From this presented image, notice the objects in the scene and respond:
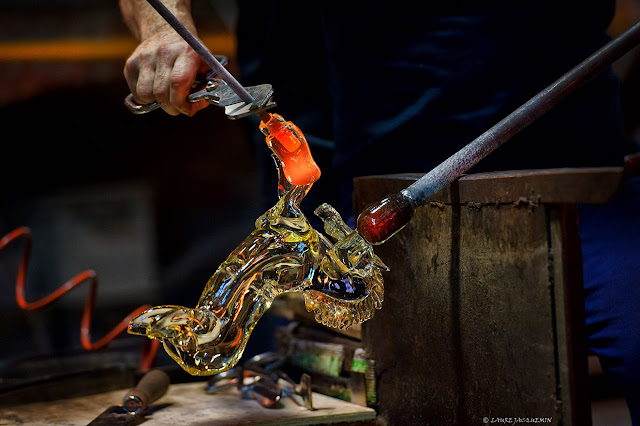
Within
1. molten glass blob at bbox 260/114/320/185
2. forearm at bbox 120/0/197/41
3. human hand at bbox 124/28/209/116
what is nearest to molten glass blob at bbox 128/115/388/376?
A: molten glass blob at bbox 260/114/320/185

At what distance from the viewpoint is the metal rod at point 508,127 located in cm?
86

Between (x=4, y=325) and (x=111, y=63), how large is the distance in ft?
4.18

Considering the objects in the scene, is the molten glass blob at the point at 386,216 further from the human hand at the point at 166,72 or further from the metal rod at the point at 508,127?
the human hand at the point at 166,72

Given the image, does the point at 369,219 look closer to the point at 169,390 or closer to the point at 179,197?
the point at 169,390

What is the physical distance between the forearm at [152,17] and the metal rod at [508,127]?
0.44 metres

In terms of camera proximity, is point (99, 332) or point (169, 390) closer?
point (169, 390)

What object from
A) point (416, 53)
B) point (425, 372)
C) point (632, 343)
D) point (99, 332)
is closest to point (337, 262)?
point (425, 372)

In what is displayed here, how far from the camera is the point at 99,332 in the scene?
325 centimetres

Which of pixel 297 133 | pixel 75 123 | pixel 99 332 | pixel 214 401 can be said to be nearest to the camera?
pixel 297 133

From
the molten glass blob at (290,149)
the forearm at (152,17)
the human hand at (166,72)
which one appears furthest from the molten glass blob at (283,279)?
the forearm at (152,17)

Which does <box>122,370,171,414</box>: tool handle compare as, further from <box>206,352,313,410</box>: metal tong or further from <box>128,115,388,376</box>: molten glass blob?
<box>128,115,388,376</box>: molten glass blob

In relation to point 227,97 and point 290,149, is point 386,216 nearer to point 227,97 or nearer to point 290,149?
point 290,149

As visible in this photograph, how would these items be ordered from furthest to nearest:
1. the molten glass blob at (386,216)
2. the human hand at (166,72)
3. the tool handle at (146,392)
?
the tool handle at (146,392) → the human hand at (166,72) → the molten glass blob at (386,216)

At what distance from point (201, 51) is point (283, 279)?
0.96 feet
